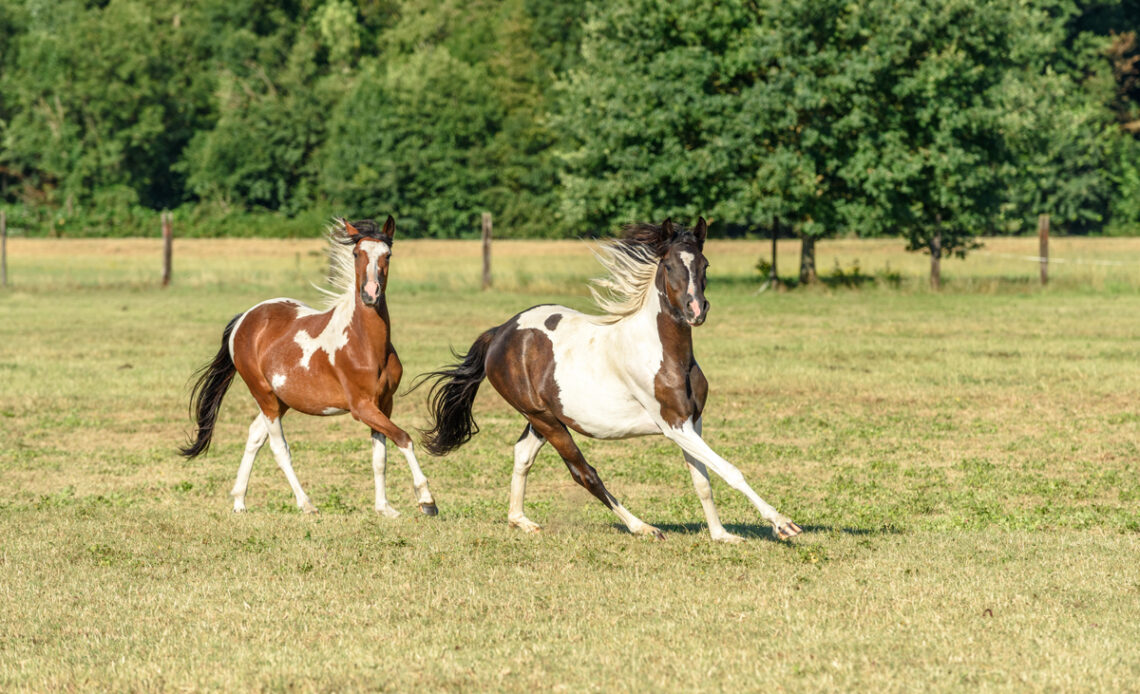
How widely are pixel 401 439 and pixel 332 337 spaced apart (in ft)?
3.73

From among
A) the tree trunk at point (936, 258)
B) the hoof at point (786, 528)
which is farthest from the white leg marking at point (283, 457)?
the tree trunk at point (936, 258)

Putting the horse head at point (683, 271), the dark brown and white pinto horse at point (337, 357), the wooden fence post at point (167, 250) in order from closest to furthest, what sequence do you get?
the horse head at point (683, 271) → the dark brown and white pinto horse at point (337, 357) → the wooden fence post at point (167, 250)

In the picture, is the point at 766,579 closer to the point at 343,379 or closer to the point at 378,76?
the point at 343,379

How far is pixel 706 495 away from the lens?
959 centimetres

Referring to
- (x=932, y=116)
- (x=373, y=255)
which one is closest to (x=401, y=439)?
(x=373, y=255)

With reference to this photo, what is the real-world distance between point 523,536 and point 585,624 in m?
2.56

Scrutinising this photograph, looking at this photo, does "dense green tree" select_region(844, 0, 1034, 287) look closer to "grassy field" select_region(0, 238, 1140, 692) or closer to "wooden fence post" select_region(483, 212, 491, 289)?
"wooden fence post" select_region(483, 212, 491, 289)

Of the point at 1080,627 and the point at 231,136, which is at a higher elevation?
the point at 231,136

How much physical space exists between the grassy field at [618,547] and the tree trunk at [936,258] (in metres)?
15.8

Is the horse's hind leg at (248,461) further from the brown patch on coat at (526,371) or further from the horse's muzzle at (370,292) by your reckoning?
the brown patch on coat at (526,371)

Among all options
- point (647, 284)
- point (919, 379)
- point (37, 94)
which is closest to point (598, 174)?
point (919, 379)

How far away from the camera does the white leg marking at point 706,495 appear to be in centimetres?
959

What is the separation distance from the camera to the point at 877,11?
3884cm

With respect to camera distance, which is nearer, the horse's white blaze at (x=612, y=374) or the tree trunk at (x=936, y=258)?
the horse's white blaze at (x=612, y=374)
